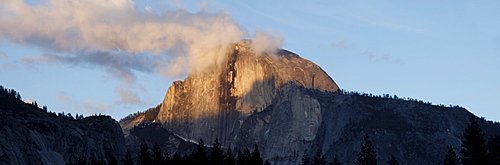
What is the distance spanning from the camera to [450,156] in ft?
624

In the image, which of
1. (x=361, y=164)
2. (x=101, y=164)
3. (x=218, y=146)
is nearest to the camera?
(x=361, y=164)

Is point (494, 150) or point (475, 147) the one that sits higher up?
point (475, 147)

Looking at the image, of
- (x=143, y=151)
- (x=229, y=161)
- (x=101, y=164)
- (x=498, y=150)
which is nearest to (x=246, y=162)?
(x=229, y=161)

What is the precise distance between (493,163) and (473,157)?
11.0 ft

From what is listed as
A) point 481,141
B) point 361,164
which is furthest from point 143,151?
point 481,141

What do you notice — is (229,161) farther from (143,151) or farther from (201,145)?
(143,151)

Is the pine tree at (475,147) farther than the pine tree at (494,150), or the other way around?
the pine tree at (475,147)

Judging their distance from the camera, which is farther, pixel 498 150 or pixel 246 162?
pixel 246 162

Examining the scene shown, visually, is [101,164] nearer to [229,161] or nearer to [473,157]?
[229,161]

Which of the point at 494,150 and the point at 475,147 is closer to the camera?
the point at 494,150

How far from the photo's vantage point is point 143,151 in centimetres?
18762

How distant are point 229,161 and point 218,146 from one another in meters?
12.3

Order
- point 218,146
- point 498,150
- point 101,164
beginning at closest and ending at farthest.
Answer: point 498,150
point 218,146
point 101,164

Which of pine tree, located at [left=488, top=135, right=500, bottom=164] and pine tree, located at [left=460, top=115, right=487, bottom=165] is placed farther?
pine tree, located at [left=460, top=115, right=487, bottom=165]
